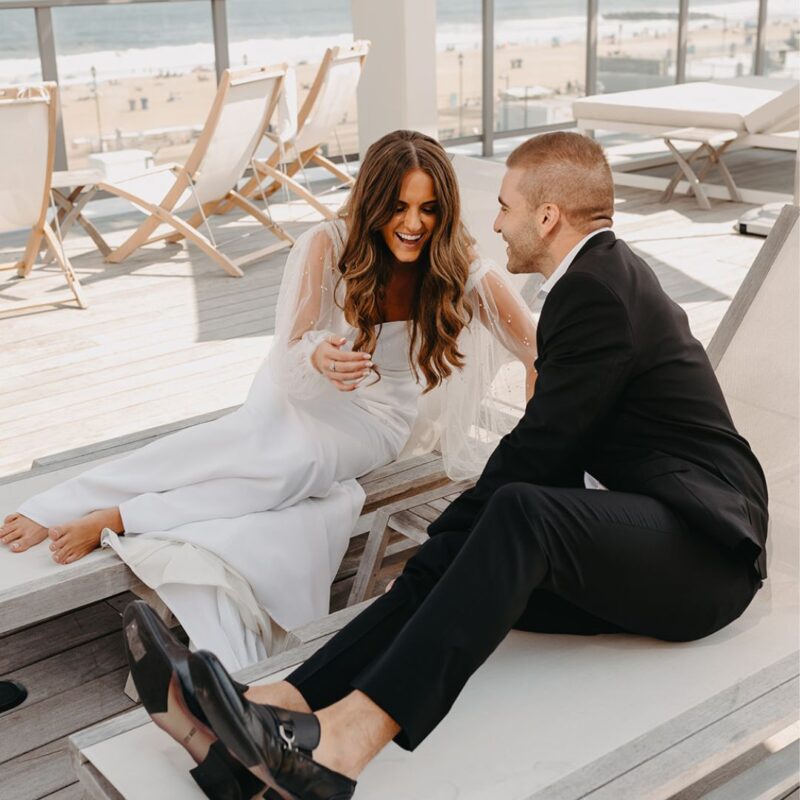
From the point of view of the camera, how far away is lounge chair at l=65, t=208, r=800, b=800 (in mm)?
1677

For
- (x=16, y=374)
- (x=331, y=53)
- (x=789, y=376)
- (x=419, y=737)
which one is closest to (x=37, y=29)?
(x=331, y=53)

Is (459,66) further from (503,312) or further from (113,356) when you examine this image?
(503,312)

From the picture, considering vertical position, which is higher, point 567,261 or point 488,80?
point 567,261

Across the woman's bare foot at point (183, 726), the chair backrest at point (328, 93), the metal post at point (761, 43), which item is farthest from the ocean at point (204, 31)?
the woman's bare foot at point (183, 726)

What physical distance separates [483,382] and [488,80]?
276 inches

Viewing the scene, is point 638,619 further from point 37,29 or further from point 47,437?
point 37,29

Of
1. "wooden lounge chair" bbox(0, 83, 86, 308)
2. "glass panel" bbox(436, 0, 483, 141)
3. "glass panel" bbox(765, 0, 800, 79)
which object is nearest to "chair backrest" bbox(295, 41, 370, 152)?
"wooden lounge chair" bbox(0, 83, 86, 308)

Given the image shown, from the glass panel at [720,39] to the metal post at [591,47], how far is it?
1519mm

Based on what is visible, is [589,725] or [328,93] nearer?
[589,725]

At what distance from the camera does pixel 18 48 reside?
6969 millimetres

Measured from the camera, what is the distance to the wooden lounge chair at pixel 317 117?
6746 mm

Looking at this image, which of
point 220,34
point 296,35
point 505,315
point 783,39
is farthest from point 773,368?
point 783,39

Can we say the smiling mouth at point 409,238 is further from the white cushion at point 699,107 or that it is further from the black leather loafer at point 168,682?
the white cushion at point 699,107

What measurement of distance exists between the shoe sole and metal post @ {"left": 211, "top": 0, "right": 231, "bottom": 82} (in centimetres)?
687
